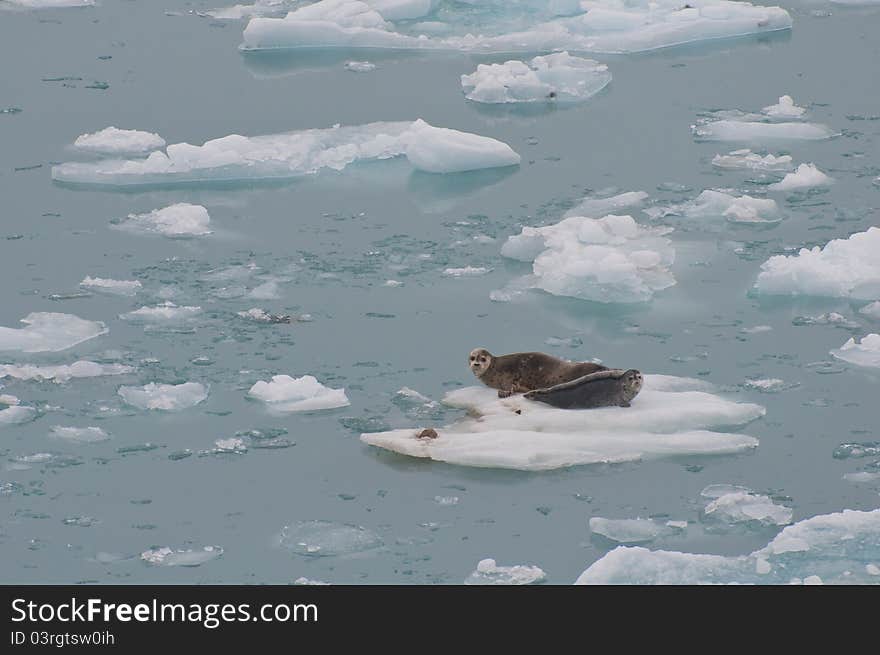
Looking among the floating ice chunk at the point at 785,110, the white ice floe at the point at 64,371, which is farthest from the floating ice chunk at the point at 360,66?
the white ice floe at the point at 64,371

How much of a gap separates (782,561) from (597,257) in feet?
9.71

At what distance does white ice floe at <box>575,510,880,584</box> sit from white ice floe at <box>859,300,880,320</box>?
231 centimetres

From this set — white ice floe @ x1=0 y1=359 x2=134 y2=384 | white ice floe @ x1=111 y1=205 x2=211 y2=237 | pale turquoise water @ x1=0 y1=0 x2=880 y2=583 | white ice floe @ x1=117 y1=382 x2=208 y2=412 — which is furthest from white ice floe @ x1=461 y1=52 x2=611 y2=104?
white ice floe @ x1=117 y1=382 x2=208 y2=412

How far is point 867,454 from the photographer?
6.20 m

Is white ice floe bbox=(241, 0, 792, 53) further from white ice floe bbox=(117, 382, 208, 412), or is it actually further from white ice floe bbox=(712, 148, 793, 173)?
white ice floe bbox=(117, 382, 208, 412)

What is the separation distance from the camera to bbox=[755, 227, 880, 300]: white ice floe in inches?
311

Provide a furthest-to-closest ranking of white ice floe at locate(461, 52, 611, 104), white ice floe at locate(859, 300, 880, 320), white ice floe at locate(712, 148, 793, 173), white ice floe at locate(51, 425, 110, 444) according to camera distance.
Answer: white ice floe at locate(461, 52, 611, 104), white ice floe at locate(712, 148, 793, 173), white ice floe at locate(859, 300, 880, 320), white ice floe at locate(51, 425, 110, 444)

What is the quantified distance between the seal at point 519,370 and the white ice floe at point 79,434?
1575mm

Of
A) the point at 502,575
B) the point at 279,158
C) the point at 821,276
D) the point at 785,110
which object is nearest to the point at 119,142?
the point at 279,158

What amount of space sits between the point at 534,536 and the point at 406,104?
247 inches

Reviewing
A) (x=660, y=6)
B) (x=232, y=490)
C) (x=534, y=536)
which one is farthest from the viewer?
(x=660, y=6)

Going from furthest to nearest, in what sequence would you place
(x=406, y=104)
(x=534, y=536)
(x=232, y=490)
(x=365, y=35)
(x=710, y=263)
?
1. (x=365, y=35)
2. (x=406, y=104)
3. (x=710, y=263)
4. (x=232, y=490)
5. (x=534, y=536)

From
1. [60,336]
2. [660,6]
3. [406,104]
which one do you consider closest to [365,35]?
[406,104]

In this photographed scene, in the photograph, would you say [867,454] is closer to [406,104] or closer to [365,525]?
[365,525]
